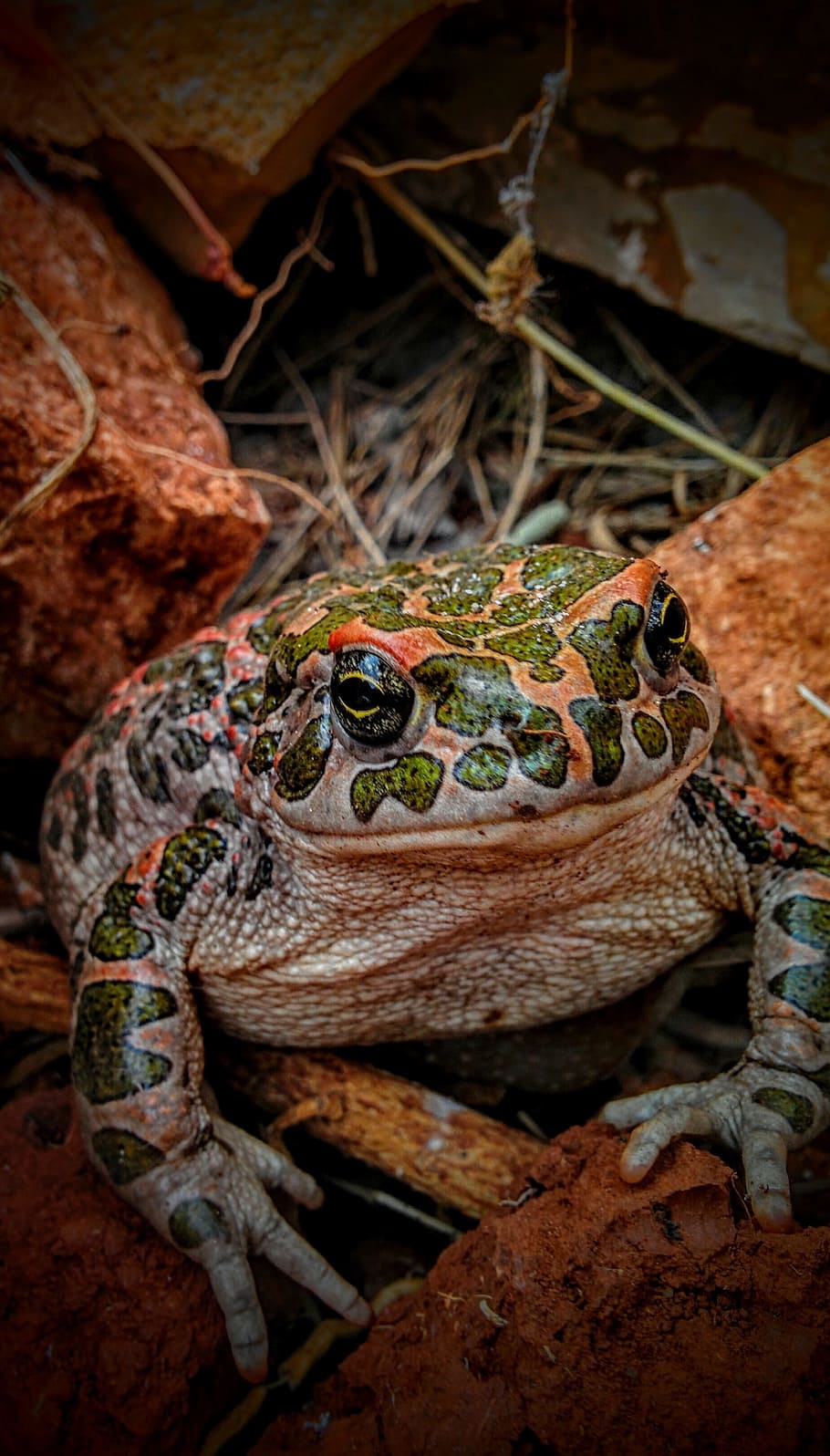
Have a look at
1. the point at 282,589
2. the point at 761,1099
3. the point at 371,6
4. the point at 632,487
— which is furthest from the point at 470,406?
the point at 761,1099

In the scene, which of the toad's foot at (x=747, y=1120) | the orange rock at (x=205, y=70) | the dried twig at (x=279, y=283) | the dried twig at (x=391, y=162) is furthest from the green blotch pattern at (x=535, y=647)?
the orange rock at (x=205, y=70)

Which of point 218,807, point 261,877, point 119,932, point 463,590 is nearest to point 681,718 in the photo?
point 463,590

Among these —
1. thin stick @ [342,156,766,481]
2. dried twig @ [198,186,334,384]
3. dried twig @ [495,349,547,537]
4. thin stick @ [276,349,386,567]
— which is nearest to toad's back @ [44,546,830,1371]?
dried twig @ [198,186,334,384]

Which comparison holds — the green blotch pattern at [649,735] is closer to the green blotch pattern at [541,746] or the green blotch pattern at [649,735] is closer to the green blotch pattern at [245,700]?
the green blotch pattern at [541,746]

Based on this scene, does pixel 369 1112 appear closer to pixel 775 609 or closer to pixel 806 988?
pixel 806 988

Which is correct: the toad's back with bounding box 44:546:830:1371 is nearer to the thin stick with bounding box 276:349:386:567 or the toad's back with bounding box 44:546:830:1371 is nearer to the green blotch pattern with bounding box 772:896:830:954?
the green blotch pattern with bounding box 772:896:830:954
